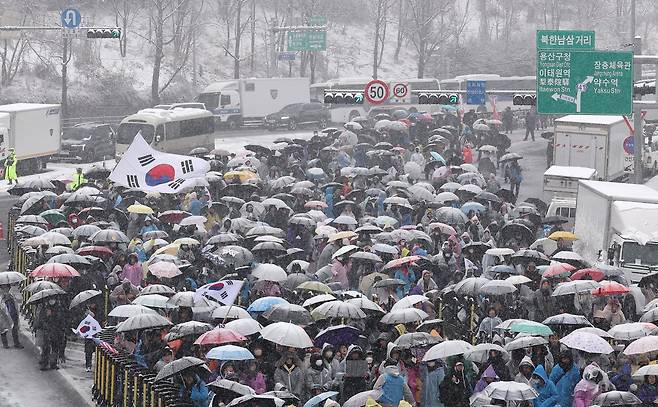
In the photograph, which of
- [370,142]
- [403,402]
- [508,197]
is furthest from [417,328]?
[370,142]

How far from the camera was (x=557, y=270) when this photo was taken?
72.7 feet

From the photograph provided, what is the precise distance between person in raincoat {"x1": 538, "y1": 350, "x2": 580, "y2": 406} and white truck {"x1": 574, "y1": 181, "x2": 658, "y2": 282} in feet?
31.2

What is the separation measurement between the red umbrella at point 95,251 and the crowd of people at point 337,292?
5 centimetres

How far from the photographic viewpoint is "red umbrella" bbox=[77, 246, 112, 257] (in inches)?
941

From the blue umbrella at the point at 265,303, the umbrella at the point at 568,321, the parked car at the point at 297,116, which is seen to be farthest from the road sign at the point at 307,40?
the umbrella at the point at 568,321

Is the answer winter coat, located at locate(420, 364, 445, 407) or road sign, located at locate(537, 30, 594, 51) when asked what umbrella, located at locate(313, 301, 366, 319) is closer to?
winter coat, located at locate(420, 364, 445, 407)

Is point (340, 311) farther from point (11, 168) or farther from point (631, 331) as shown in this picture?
point (11, 168)

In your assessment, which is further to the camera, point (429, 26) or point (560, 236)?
point (429, 26)

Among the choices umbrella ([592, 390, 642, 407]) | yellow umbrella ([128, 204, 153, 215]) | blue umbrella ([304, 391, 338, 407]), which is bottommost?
A: blue umbrella ([304, 391, 338, 407])

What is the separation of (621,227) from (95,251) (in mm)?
10785

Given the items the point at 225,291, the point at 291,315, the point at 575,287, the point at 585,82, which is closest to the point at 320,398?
the point at 291,315

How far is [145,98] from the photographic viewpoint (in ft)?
246

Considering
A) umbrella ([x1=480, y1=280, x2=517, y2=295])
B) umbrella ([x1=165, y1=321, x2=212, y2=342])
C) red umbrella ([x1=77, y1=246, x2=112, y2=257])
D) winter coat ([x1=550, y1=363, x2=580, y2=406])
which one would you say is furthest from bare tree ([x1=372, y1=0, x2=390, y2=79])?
winter coat ([x1=550, y1=363, x2=580, y2=406])

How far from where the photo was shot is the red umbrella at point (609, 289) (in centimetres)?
2050
